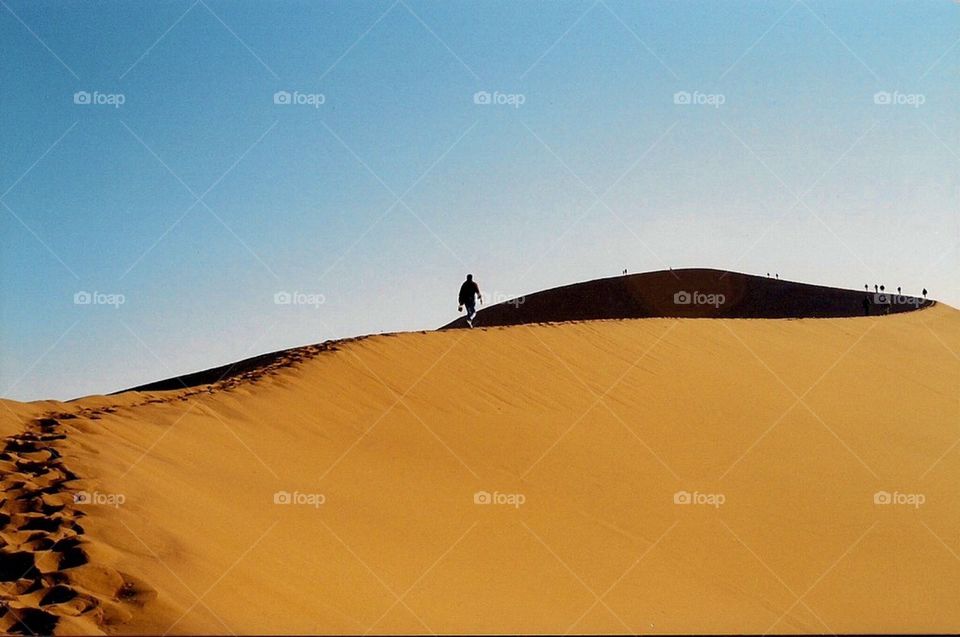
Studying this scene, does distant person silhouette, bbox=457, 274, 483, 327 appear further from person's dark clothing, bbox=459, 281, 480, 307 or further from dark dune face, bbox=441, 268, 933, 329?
dark dune face, bbox=441, 268, 933, 329

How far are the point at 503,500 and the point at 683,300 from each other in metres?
34.6

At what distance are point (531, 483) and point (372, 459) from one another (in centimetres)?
176

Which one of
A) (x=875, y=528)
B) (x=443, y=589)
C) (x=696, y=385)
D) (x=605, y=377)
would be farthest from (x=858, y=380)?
(x=443, y=589)

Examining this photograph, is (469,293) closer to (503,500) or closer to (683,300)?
(503,500)

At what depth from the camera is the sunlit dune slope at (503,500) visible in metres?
5.51

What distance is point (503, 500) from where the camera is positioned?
26.8 feet

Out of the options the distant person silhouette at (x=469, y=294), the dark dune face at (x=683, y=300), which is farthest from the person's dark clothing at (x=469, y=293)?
the dark dune face at (x=683, y=300)

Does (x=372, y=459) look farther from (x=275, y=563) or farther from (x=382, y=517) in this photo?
(x=275, y=563)

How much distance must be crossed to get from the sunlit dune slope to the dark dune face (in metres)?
25.6

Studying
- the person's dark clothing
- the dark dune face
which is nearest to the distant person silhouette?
the person's dark clothing

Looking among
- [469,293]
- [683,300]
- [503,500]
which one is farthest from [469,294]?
[683,300]

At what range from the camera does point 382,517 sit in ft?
23.7

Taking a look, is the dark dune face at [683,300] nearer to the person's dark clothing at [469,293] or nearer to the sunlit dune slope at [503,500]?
the person's dark clothing at [469,293]

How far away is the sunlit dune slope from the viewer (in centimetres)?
551
